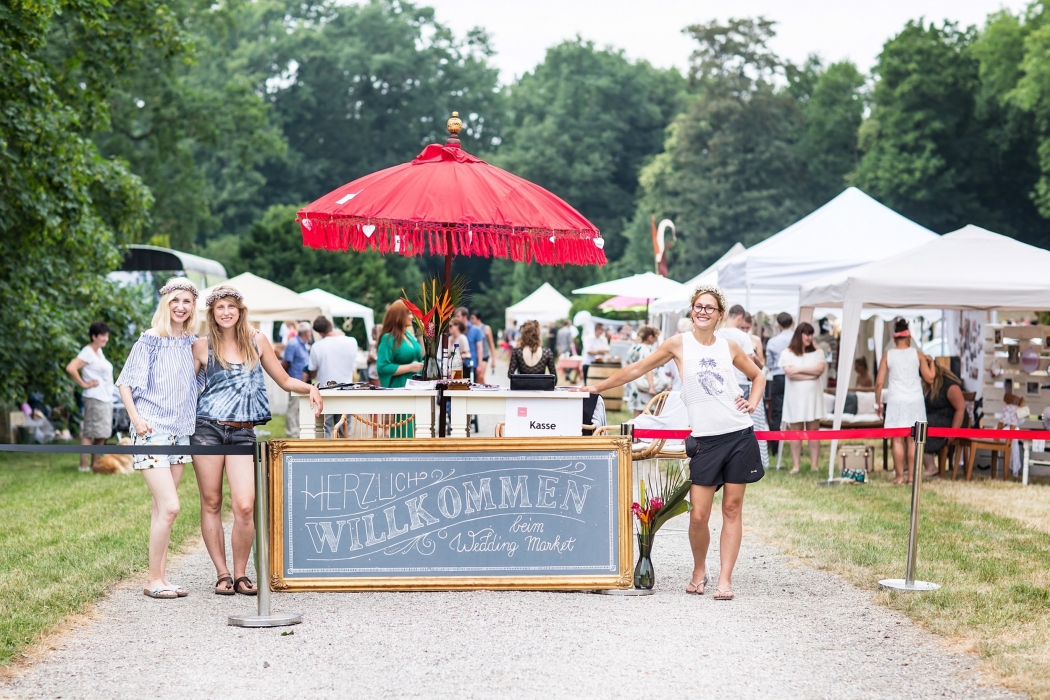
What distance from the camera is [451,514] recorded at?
23.4ft

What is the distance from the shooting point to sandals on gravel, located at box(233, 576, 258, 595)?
738 cm

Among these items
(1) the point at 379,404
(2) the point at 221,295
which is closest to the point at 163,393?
(2) the point at 221,295

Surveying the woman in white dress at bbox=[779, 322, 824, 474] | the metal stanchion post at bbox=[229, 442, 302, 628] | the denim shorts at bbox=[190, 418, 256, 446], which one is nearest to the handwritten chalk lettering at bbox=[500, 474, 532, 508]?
the metal stanchion post at bbox=[229, 442, 302, 628]

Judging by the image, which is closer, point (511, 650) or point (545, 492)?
point (511, 650)

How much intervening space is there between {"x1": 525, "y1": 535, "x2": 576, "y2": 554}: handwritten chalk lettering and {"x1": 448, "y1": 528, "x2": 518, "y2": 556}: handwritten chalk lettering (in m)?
0.08

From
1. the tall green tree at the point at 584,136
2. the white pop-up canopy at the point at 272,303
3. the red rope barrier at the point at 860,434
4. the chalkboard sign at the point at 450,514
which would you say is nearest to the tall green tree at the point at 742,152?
the tall green tree at the point at 584,136

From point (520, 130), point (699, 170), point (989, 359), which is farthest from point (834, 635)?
point (520, 130)

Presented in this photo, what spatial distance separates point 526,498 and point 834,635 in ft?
6.03

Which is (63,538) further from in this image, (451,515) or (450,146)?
(450,146)

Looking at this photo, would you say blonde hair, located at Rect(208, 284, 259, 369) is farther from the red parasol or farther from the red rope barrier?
the red rope barrier

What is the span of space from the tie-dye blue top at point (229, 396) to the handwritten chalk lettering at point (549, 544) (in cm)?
163

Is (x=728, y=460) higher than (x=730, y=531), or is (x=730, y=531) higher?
(x=728, y=460)

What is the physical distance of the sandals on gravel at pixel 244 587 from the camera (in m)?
7.38

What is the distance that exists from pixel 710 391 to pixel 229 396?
2.70m
